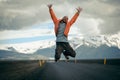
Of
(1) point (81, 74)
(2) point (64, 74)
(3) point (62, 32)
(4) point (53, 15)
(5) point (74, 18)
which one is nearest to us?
(3) point (62, 32)

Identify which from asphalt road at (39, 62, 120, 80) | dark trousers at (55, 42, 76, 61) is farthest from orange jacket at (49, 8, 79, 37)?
asphalt road at (39, 62, 120, 80)

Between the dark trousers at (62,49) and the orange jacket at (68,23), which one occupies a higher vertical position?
the orange jacket at (68,23)

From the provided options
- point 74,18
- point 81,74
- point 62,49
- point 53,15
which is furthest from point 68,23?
point 81,74

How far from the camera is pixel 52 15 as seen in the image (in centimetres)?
1636

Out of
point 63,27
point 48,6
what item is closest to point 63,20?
point 63,27

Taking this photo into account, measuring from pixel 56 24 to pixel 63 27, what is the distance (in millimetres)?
521

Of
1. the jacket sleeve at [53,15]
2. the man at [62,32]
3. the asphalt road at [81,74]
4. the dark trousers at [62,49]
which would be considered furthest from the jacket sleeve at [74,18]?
the asphalt road at [81,74]

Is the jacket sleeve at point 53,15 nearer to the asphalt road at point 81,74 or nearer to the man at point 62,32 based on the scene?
the man at point 62,32

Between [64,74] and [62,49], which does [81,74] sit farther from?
[62,49]

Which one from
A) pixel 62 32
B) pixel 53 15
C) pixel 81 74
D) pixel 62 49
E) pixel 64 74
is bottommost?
pixel 64 74

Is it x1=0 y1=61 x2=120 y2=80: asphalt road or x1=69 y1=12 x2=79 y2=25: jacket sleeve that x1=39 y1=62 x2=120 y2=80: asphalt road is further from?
x1=69 y1=12 x2=79 y2=25: jacket sleeve

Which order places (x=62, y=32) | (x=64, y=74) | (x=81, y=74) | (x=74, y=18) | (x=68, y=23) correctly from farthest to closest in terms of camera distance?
(x=64, y=74) → (x=81, y=74) → (x=74, y=18) → (x=68, y=23) → (x=62, y=32)

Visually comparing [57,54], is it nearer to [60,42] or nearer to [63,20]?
[60,42]

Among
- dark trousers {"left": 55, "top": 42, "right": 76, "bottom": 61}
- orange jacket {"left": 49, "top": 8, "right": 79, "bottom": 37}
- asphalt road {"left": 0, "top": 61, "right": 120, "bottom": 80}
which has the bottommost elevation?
asphalt road {"left": 0, "top": 61, "right": 120, "bottom": 80}
